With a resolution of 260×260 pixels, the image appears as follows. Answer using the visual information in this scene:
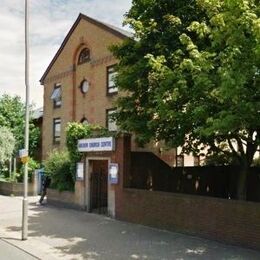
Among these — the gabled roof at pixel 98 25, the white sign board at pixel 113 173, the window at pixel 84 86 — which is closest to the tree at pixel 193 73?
the white sign board at pixel 113 173

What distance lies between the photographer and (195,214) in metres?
15.8

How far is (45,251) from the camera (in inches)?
541

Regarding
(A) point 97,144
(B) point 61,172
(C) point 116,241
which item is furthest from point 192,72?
(B) point 61,172

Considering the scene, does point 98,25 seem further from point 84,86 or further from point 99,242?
point 99,242

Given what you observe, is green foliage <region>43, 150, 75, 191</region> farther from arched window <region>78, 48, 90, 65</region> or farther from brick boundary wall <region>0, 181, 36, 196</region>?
arched window <region>78, 48, 90, 65</region>

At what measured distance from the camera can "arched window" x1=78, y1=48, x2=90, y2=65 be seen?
111 ft

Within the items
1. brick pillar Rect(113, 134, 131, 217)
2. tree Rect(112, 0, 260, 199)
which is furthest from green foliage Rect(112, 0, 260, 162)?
brick pillar Rect(113, 134, 131, 217)

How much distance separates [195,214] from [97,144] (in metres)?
6.86

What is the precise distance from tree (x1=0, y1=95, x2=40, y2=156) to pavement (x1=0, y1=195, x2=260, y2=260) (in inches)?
805

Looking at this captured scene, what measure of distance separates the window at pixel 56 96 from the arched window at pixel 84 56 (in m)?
3.19

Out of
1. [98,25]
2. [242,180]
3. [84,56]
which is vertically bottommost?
[242,180]

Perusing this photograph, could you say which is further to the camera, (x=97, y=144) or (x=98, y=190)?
(x=98, y=190)

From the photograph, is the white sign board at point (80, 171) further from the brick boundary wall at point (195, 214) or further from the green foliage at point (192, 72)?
the green foliage at point (192, 72)

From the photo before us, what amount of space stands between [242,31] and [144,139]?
6.80 metres
